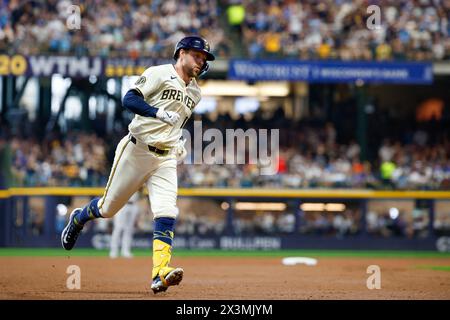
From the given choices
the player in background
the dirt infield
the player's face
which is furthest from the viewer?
the player in background

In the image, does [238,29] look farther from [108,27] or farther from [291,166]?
[291,166]

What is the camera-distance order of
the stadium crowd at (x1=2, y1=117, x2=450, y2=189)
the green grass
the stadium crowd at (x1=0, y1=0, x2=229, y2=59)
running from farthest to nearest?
the stadium crowd at (x1=0, y1=0, x2=229, y2=59) < the stadium crowd at (x1=2, y1=117, x2=450, y2=189) < the green grass

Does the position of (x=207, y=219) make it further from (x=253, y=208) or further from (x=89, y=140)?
(x=89, y=140)

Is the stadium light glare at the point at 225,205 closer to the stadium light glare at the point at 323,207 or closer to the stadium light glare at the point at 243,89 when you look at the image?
the stadium light glare at the point at 323,207

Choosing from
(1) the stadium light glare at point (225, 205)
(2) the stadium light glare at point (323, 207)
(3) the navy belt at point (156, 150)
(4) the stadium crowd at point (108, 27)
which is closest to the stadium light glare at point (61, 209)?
(1) the stadium light glare at point (225, 205)

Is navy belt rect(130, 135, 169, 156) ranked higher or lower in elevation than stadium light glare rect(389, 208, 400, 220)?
higher

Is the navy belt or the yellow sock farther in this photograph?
the navy belt

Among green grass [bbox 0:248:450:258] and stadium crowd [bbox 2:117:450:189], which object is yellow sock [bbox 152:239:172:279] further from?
stadium crowd [bbox 2:117:450:189]

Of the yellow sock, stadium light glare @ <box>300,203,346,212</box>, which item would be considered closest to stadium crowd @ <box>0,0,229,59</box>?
stadium light glare @ <box>300,203,346,212</box>

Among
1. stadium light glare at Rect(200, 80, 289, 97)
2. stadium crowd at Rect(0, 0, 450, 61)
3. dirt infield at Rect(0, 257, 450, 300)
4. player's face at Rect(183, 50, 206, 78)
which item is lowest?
dirt infield at Rect(0, 257, 450, 300)
